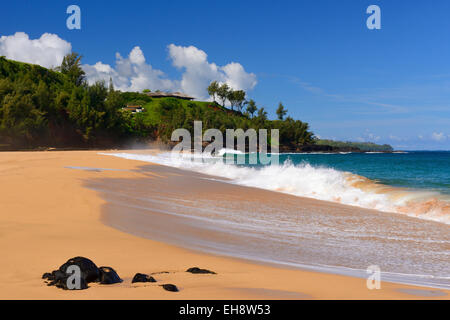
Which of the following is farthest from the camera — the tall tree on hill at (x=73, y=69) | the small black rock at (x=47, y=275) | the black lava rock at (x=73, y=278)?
the tall tree on hill at (x=73, y=69)

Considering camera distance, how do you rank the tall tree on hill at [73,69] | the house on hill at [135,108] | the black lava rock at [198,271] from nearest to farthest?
the black lava rock at [198,271] < the tall tree on hill at [73,69] < the house on hill at [135,108]

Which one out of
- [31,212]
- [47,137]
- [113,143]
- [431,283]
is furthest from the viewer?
[113,143]

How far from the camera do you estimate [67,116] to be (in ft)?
241

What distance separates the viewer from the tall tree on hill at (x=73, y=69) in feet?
304

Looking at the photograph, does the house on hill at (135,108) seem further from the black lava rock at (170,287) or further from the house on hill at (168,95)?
the black lava rock at (170,287)

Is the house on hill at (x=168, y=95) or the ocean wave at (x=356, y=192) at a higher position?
the house on hill at (x=168, y=95)

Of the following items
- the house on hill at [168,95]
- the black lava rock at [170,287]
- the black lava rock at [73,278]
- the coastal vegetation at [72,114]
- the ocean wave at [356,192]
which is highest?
the house on hill at [168,95]

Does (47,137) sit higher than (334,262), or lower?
higher

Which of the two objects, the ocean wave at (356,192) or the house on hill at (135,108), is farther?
the house on hill at (135,108)

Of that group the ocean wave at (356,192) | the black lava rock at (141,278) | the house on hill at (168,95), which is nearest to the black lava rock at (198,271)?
the black lava rock at (141,278)

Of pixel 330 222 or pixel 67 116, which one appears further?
pixel 67 116
